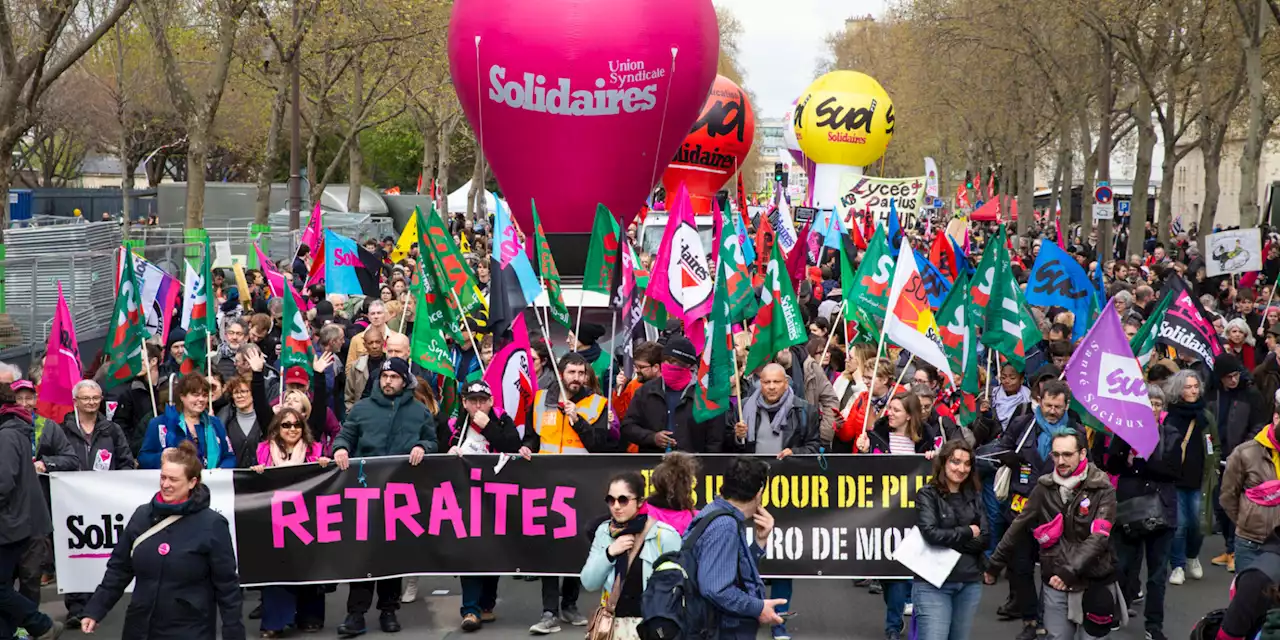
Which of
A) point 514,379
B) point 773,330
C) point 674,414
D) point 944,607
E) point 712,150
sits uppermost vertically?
point 712,150

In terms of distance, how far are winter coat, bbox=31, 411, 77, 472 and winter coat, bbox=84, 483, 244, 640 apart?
2586 mm

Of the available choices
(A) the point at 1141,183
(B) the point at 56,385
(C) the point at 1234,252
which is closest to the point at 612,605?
(B) the point at 56,385

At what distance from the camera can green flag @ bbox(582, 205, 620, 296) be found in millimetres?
12336

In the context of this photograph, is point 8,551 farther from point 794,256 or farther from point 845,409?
point 794,256

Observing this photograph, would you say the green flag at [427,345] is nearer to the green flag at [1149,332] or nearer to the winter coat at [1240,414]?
the green flag at [1149,332]

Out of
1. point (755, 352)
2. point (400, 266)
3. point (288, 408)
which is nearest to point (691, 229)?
point (755, 352)

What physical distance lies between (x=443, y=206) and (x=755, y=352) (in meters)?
38.4

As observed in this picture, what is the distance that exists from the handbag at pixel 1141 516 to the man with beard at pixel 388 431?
4.12 m

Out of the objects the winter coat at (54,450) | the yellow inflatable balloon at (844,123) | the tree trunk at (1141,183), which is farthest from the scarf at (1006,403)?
the yellow inflatable balloon at (844,123)

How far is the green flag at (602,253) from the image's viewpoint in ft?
40.5

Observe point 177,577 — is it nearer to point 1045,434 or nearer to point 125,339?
point 125,339

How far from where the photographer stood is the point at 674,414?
31.9ft

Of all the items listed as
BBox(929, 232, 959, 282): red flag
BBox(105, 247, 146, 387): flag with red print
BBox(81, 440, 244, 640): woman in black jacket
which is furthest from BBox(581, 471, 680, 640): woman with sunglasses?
BBox(929, 232, 959, 282): red flag

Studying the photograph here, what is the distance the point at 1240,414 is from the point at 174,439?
290 inches
